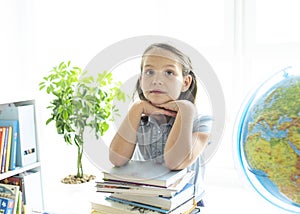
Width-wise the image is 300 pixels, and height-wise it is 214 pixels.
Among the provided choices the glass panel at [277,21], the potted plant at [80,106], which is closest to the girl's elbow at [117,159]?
the potted plant at [80,106]

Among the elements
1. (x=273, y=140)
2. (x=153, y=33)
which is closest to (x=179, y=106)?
(x=273, y=140)

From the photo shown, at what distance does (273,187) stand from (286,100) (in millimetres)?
194

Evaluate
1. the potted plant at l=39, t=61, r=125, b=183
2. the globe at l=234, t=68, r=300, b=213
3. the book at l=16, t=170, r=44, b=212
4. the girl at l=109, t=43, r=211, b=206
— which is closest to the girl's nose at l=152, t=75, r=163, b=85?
the girl at l=109, t=43, r=211, b=206

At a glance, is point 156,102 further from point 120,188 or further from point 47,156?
point 47,156

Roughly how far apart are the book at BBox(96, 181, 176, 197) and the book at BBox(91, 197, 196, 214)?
0.12 ft

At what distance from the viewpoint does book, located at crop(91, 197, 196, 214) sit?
94 cm

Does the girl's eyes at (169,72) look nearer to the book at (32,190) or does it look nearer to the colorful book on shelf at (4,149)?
the colorful book on shelf at (4,149)

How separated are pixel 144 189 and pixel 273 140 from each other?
1.16 feet

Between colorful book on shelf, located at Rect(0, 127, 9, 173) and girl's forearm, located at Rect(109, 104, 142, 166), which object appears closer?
girl's forearm, located at Rect(109, 104, 142, 166)

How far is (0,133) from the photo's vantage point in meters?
1.69

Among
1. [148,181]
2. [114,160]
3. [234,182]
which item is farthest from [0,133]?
[234,182]

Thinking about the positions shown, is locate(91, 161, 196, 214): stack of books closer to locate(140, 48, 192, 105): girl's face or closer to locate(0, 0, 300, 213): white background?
locate(140, 48, 192, 105): girl's face

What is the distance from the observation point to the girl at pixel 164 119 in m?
0.91

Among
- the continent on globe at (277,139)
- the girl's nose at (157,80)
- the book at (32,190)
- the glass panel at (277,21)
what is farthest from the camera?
the glass panel at (277,21)
